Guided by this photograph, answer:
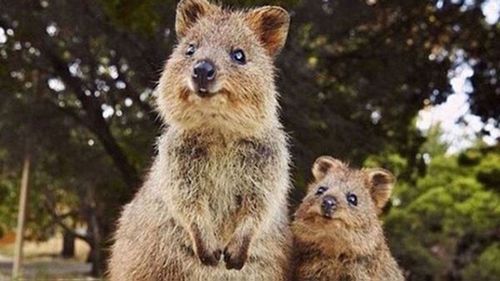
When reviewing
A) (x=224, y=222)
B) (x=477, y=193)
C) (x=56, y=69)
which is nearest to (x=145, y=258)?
(x=224, y=222)

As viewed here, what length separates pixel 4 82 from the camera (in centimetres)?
885

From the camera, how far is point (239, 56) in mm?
3500

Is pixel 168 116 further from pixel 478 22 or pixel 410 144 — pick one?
pixel 410 144

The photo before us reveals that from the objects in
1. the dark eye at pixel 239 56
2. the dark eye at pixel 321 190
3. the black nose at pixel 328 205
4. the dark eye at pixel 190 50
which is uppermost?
the dark eye at pixel 190 50

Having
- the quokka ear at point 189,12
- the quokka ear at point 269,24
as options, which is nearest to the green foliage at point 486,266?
the quokka ear at point 269,24

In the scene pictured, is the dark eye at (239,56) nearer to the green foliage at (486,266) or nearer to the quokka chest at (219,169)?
the quokka chest at (219,169)

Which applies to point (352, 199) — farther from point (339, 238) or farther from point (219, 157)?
point (219, 157)

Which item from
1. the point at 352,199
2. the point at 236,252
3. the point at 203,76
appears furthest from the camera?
the point at 352,199

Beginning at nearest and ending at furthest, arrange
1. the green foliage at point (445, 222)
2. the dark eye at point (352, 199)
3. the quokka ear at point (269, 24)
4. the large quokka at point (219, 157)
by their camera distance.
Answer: the large quokka at point (219, 157) < the quokka ear at point (269, 24) < the dark eye at point (352, 199) < the green foliage at point (445, 222)

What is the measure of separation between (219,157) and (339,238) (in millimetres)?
722

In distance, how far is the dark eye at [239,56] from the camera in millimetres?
3479

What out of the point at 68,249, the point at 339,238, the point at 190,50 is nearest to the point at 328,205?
the point at 339,238

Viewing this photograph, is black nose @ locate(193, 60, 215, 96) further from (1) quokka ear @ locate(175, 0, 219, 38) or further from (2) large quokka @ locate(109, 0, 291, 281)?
(1) quokka ear @ locate(175, 0, 219, 38)

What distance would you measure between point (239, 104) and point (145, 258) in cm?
80
